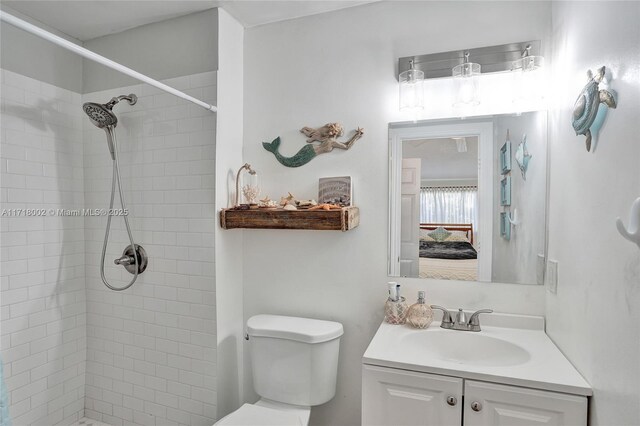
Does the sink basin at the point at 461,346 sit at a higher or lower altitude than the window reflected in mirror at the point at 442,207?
lower

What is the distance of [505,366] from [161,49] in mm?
2321

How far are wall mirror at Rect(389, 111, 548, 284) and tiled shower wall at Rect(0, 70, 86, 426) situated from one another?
188cm

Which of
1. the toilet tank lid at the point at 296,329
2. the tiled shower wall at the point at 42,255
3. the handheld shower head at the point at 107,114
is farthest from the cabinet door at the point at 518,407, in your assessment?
the tiled shower wall at the point at 42,255

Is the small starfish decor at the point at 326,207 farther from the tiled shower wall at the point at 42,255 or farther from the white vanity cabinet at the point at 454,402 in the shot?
the tiled shower wall at the point at 42,255

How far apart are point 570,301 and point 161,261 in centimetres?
195

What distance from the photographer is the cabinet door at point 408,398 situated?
4.18 ft

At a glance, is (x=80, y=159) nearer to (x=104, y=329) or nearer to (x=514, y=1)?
(x=104, y=329)

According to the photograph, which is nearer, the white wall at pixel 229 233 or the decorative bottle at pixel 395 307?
the decorative bottle at pixel 395 307

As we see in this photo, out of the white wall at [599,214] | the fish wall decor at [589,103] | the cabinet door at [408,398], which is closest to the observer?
the white wall at [599,214]

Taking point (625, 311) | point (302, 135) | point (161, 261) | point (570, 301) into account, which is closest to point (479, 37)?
point (302, 135)

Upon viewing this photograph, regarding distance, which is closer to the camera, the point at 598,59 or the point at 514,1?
the point at 598,59

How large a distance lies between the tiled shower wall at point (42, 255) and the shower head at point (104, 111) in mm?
349

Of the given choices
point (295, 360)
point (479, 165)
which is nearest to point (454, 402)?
point (295, 360)

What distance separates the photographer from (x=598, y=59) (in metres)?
1.10
